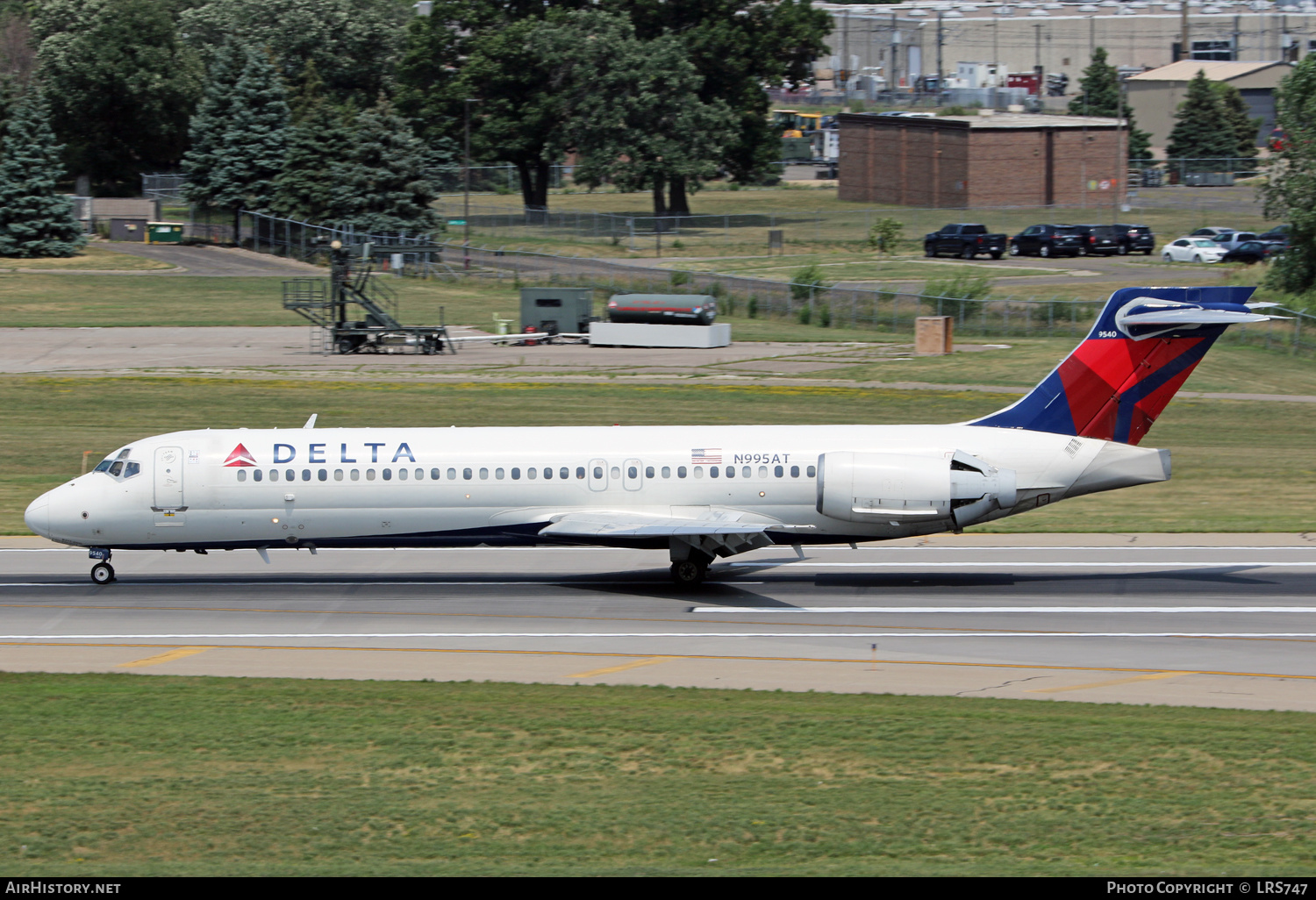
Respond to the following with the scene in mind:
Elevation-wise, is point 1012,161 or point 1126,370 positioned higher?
point 1012,161

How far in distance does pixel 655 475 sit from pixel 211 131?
91369mm

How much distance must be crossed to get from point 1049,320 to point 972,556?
38.0 m

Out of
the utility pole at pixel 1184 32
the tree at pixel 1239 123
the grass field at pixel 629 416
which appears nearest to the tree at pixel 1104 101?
the tree at pixel 1239 123

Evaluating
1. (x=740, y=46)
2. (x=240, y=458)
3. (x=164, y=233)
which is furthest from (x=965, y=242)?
(x=240, y=458)

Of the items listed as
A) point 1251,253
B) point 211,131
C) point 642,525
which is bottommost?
point 642,525

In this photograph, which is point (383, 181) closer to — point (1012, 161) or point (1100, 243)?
point (1100, 243)

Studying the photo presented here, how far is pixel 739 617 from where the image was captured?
87.9 feet

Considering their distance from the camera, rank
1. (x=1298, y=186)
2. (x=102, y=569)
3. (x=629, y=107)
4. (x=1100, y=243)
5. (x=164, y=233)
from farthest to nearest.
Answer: (x=164, y=233)
(x=629, y=107)
(x=1100, y=243)
(x=1298, y=186)
(x=102, y=569)

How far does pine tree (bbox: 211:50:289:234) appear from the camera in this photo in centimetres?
10650

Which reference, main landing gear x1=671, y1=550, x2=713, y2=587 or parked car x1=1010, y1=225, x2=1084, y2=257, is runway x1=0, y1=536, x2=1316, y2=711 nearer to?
main landing gear x1=671, y1=550, x2=713, y2=587

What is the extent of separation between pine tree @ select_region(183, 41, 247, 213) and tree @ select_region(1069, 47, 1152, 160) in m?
83.0

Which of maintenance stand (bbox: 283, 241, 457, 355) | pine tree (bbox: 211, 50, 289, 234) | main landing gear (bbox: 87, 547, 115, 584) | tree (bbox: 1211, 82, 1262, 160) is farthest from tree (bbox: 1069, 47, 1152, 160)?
main landing gear (bbox: 87, 547, 115, 584)
